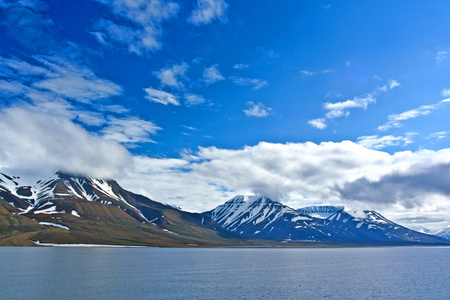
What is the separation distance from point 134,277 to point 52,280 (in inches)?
818


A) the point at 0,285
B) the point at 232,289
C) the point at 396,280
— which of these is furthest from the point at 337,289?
the point at 0,285

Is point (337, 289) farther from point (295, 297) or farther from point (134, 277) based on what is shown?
point (134, 277)

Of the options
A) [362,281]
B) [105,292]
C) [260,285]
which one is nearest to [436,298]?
[362,281]

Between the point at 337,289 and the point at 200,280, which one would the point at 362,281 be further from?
the point at 200,280

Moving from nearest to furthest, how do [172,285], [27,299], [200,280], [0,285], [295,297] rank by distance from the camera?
[27,299] → [295,297] → [0,285] → [172,285] → [200,280]

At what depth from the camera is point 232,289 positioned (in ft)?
263

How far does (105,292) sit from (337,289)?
51.0 metres

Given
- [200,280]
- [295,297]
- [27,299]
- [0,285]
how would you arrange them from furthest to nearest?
[200,280] < [0,285] < [295,297] < [27,299]

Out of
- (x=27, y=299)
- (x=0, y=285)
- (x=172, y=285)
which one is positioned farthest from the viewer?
(x=172, y=285)

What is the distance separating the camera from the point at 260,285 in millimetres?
87562

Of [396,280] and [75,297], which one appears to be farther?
[396,280]

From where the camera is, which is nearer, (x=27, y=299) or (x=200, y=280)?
(x=27, y=299)

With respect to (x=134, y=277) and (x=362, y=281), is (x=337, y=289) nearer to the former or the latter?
(x=362, y=281)

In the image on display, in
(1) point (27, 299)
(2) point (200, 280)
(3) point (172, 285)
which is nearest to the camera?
(1) point (27, 299)
